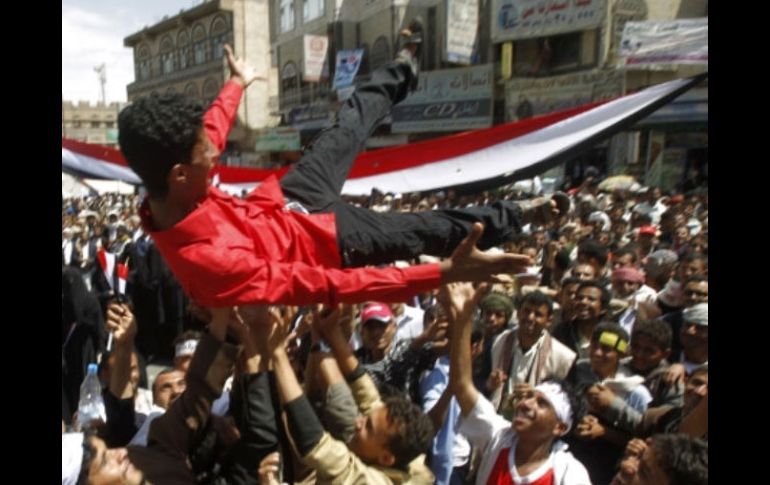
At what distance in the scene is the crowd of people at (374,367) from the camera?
1.92 m

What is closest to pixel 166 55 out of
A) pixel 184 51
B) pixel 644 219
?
pixel 184 51

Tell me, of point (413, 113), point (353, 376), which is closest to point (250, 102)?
point (413, 113)

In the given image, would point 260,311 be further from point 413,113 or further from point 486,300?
point 413,113

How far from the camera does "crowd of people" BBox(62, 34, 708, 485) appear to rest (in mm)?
1919

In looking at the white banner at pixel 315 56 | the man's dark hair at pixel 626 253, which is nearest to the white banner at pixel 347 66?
the white banner at pixel 315 56

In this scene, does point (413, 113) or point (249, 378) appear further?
point (413, 113)

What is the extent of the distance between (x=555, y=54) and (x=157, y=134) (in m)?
Answer: 16.0

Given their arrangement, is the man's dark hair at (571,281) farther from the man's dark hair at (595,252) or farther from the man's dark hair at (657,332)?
the man's dark hair at (657,332)

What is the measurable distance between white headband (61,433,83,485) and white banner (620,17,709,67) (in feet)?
44.3

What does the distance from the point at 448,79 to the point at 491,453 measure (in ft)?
56.2

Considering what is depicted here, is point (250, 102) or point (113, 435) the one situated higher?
point (250, 102)

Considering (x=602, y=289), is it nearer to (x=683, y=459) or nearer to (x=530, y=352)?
(x=530, y=352)

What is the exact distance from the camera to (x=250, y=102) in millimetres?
28219

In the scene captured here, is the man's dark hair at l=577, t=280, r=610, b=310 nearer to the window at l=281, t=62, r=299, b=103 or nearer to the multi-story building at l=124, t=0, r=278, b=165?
the window at l=281, t=62, r=299, b=103
